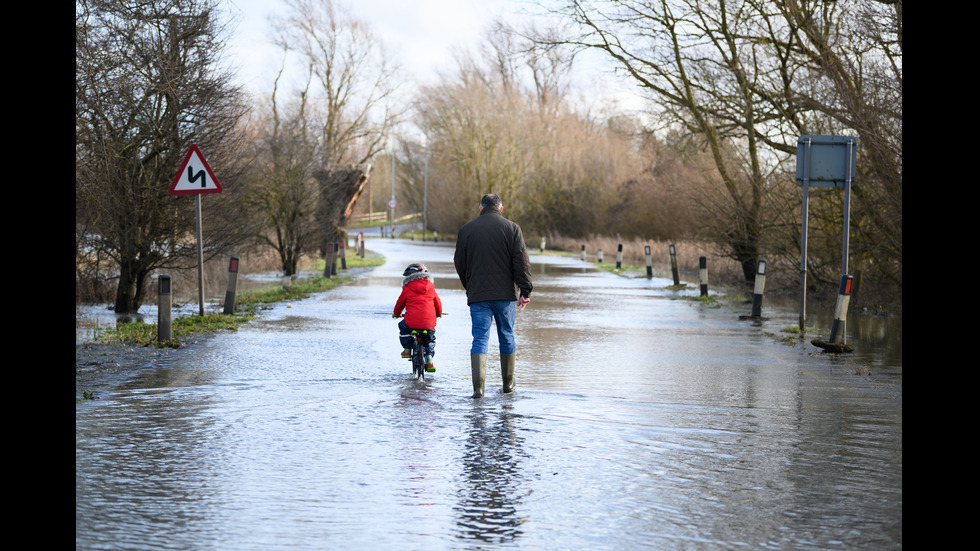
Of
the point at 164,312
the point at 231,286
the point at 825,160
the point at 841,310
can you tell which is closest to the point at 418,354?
the point at 164,312

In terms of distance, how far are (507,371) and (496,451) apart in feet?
8.61

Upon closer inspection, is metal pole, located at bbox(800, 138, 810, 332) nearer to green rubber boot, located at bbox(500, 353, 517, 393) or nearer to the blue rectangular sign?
the blue rectangular sign

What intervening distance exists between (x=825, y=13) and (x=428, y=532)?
1970 centimetres

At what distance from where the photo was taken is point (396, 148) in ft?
281

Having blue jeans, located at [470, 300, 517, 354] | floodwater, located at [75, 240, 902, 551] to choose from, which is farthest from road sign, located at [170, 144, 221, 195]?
blue jeans, located at [470, 300, 517, 354]

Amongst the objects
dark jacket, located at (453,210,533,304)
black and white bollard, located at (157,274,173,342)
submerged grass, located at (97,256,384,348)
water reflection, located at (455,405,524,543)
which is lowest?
water reflection, located at (455,405,524,543)

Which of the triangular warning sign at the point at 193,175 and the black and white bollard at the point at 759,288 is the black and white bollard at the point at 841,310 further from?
the triangular warning sign at the point at 193,175

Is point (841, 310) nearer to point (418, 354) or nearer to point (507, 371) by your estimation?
point (507, 371)

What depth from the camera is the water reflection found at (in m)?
5.36

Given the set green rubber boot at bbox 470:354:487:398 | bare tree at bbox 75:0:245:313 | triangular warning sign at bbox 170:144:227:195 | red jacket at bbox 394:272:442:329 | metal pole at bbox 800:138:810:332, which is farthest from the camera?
bare tree at bbox 75:0:245:313

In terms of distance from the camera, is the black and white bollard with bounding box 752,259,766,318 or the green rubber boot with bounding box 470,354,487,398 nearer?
the green rubber boot with bounding box 470,354,487,398

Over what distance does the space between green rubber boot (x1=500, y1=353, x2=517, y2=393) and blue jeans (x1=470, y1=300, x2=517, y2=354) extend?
6 cm

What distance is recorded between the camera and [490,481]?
636cm
